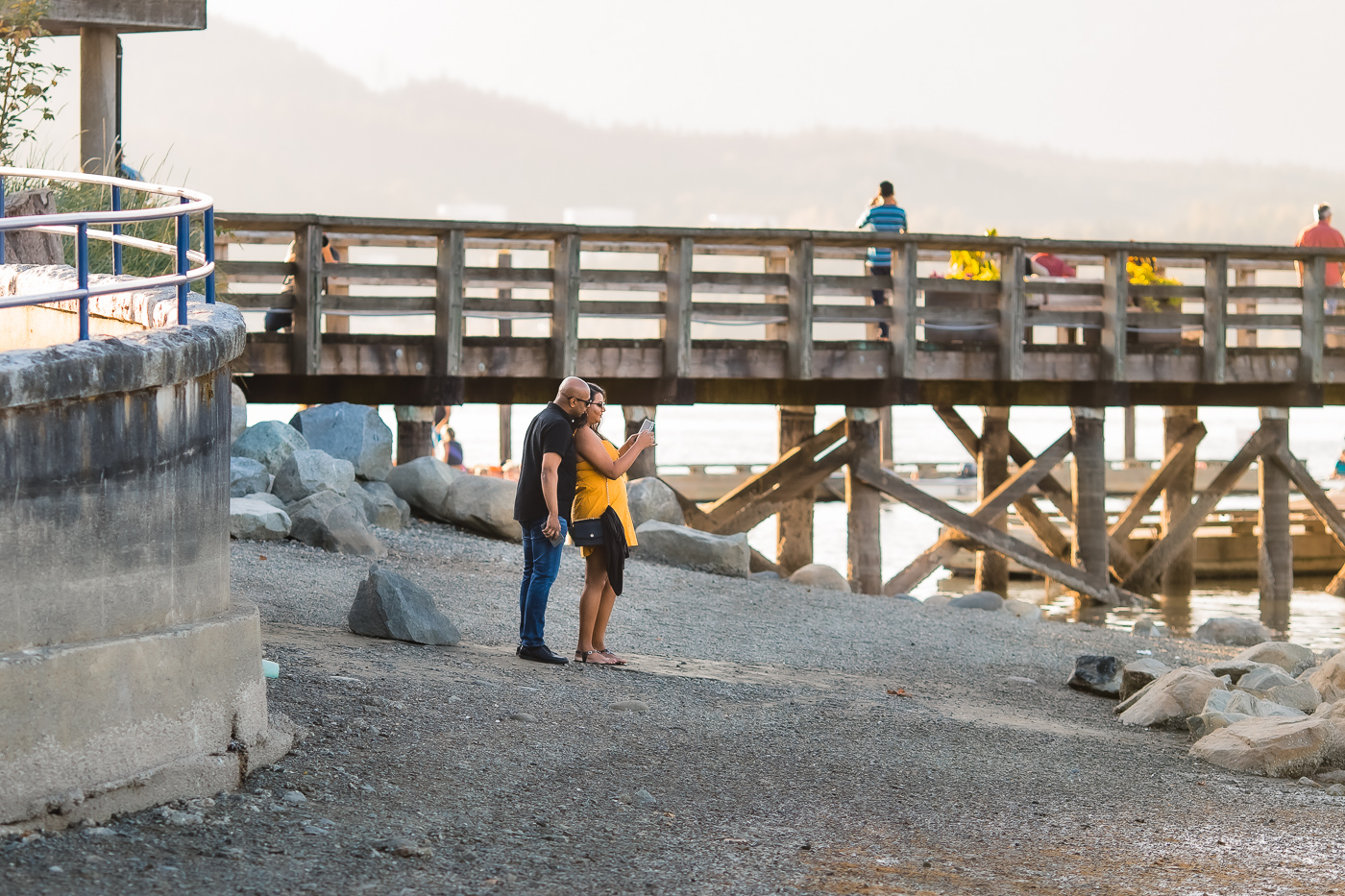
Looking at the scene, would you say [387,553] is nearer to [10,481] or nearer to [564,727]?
[564,727]

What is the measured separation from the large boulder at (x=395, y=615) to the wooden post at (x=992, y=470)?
9688mm

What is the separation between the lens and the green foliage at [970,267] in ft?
52.1

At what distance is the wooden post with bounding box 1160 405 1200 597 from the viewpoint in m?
17.9

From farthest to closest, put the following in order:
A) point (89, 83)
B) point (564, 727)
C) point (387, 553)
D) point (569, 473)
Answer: point (89, 83)
point (387, 553)
point (569, 473)
point (564, 727)

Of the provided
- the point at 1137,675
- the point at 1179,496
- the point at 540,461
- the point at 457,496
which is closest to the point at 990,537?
the point at 1179,496

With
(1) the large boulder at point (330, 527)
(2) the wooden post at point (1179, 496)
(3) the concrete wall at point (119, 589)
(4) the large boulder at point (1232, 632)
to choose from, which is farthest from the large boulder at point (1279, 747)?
(2) the wooden post at point (1179, 496)

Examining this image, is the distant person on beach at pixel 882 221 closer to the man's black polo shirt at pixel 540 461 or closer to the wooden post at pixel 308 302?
the wooden post at pixel 308 302

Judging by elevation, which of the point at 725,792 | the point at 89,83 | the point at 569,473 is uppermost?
the point at 89,83

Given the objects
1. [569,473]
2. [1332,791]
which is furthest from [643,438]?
[1332,791]

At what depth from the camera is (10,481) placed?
4387mm

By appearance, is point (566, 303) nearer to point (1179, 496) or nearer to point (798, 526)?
point (798, 526)

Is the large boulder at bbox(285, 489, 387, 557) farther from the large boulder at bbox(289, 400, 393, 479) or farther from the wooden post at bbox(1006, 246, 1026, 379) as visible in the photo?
the wooden post at bbox(1006, 246, 1026, 379)

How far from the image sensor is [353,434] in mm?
13562

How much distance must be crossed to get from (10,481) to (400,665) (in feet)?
9.40
